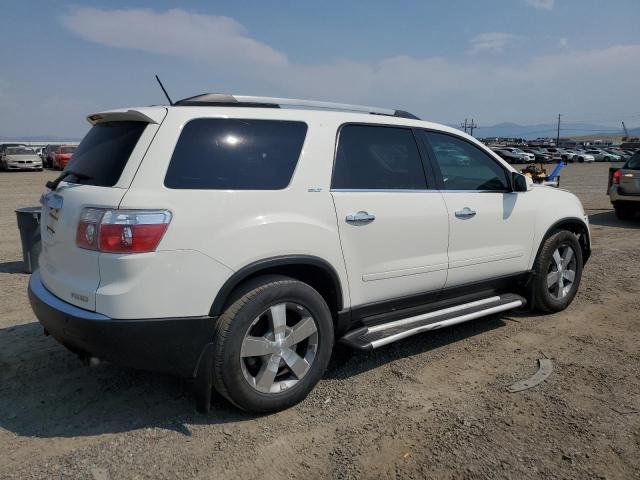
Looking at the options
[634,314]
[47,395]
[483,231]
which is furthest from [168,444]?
[634,314]

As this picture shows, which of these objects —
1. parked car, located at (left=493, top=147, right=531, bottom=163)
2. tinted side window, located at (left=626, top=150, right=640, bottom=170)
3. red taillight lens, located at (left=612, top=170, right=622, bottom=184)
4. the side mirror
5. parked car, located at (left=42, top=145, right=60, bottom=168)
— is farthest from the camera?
parked car, located at (left=493, top=147, right=531, bottom=163)

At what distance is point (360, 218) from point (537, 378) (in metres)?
1.69

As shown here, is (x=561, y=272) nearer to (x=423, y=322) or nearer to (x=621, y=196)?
(x=423, y=322)

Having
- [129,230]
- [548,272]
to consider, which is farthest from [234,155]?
[548,272]

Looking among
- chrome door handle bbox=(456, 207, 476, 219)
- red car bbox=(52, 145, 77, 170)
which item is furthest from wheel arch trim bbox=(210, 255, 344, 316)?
red car bbox=(52, 145, 77, 170)

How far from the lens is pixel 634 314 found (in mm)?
4988

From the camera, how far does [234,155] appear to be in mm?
3047

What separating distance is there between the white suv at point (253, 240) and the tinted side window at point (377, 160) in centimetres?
1

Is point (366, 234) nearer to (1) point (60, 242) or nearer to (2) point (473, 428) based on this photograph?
(2) point (473, 428)

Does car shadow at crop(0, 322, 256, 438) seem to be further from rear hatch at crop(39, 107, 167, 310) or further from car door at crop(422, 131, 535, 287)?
car door at crop(422, 131, 535, 287)

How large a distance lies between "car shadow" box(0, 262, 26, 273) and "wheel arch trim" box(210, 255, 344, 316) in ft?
16.1

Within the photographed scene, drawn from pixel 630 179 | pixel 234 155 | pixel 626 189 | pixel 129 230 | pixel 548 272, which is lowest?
pixel 626 189

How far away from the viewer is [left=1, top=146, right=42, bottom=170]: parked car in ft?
99.6

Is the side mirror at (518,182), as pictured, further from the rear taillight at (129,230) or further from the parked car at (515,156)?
the parked car at (515,156)
